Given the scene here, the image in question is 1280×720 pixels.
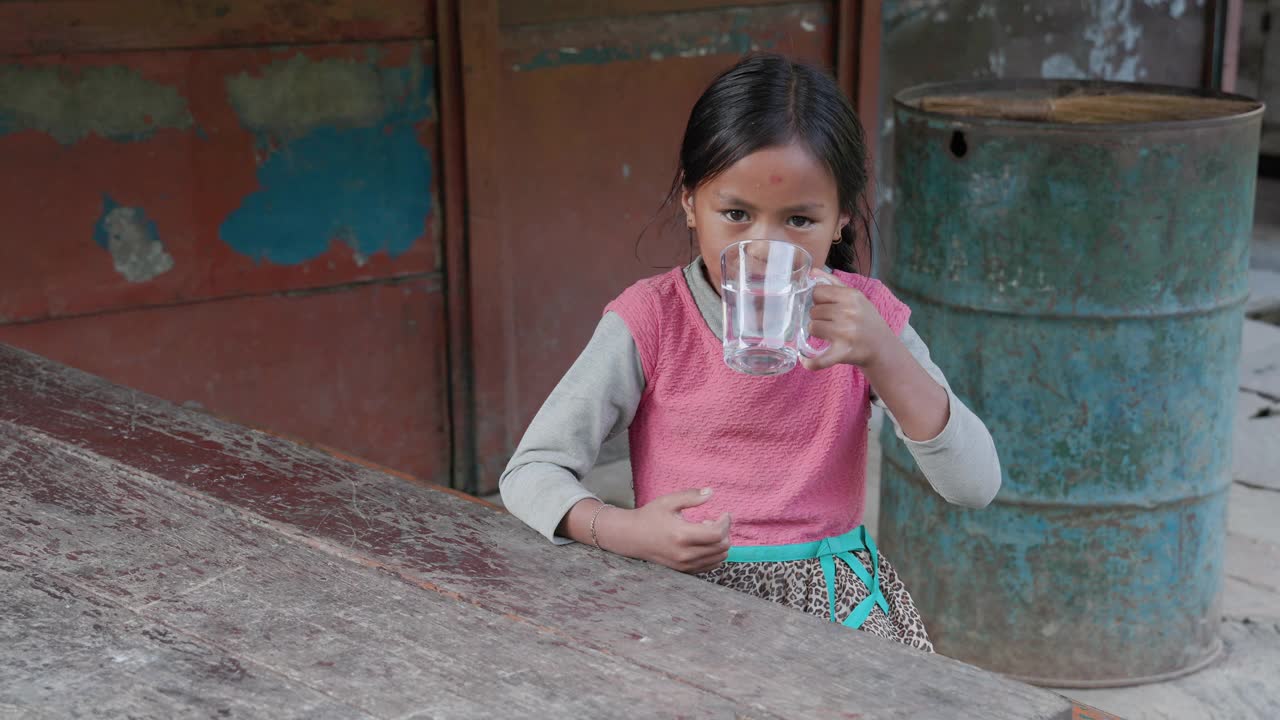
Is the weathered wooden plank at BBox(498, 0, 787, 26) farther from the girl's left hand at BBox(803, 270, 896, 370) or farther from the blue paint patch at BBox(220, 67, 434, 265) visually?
the girl's left hand at BBox(803, 270, 896, 370)

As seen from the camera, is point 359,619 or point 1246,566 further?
point 1246,566

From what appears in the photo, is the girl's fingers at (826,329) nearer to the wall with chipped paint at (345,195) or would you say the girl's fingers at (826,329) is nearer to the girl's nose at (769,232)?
the girl's nose at (769,232)

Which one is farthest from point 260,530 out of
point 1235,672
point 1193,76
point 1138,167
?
point 1193,76

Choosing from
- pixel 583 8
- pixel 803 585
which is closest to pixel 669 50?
pixel 583 8

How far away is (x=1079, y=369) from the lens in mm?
2783

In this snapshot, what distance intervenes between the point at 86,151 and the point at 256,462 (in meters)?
1.95

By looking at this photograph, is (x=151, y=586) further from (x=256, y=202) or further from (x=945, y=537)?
(x=256, y=202)

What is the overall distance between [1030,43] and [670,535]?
4255 millimetres

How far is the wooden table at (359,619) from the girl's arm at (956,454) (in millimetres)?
351

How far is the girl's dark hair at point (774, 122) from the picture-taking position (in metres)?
1.55

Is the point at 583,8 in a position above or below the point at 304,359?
above

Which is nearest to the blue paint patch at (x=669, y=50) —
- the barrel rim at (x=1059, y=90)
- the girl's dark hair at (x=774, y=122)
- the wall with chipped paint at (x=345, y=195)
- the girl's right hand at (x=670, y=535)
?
the wall with chipped paint at (x=345, y=195)

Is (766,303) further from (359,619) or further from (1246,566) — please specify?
(1246,566)

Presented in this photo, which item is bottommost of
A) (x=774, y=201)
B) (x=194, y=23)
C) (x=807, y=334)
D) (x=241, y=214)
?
(x=241, y=214)
